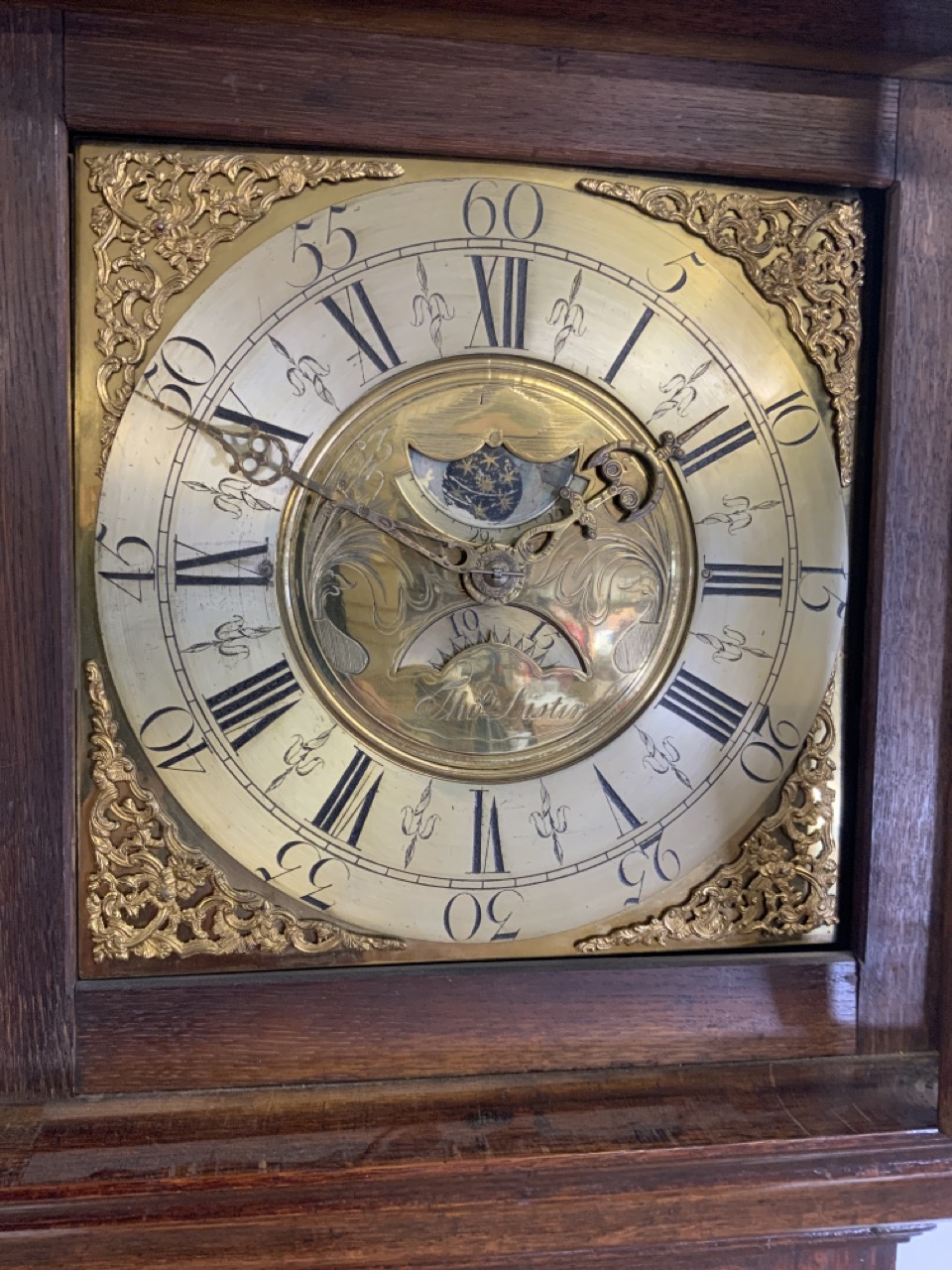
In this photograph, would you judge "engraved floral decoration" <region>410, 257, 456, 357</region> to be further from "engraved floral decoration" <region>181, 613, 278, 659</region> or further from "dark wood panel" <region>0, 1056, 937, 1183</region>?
"dark wood panel" <region>0, 1056, 937, 1183</region>

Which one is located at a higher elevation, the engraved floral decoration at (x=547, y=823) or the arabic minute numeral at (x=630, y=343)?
the arabic minute numeral at (x=630, y=343)

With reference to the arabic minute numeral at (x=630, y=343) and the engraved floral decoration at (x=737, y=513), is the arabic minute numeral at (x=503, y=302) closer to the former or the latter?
the arabic minute numeral at (x=630, y=343)

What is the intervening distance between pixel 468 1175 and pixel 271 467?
579 millimetres

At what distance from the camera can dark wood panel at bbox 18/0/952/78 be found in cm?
80

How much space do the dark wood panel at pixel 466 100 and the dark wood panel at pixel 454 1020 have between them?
2.27ft

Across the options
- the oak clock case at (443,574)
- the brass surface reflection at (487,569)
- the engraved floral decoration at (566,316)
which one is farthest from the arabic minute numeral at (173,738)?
the engraved floral decoration at (566,316)

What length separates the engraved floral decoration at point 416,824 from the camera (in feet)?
2.98

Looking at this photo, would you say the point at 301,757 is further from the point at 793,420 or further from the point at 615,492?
the point at 793,420

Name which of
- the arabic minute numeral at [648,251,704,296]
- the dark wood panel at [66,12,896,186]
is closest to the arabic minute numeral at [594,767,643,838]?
the arabic minute numeral at [648,251,704,296]

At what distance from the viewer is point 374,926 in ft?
2.97

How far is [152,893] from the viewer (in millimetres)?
879

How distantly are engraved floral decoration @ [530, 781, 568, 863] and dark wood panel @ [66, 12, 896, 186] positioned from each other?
543 millimetres

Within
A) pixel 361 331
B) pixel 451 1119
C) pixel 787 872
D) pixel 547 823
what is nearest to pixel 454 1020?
pixel 451 1119

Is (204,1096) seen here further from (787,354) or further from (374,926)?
(787,354)
